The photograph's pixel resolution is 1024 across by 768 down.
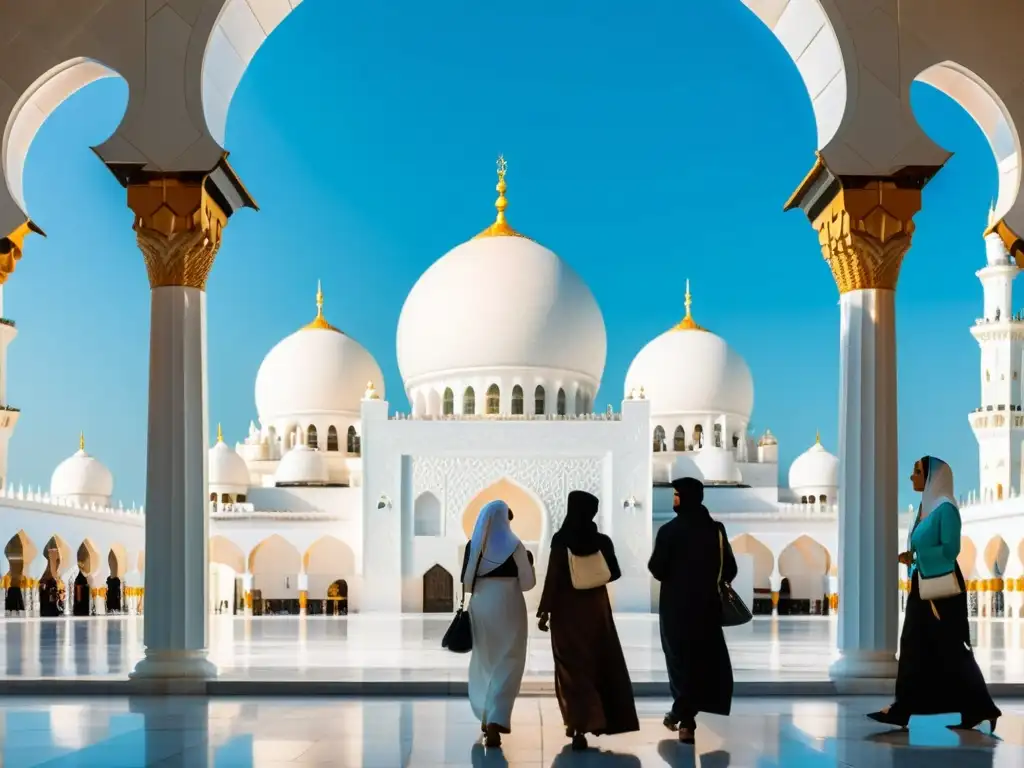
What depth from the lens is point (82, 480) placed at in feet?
108

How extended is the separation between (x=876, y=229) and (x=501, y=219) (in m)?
22.9

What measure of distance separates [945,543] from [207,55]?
14.5 feet

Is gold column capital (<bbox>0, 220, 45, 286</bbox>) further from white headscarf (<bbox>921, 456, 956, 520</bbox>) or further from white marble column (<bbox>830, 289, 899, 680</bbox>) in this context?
white headscarf (<bbox>921, 456, 956, 520</bbox>)

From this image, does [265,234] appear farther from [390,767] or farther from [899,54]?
[390,767]

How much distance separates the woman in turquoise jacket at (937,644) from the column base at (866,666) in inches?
49.9

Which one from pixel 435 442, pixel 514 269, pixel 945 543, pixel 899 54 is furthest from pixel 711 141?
pixel 945 543

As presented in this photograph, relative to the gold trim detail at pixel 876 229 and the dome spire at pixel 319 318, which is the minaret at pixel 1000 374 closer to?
the dome spire at pixel 319 318

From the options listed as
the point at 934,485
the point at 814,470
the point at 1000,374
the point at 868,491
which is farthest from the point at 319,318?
the point at 934,485

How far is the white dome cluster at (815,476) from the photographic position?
3250cm

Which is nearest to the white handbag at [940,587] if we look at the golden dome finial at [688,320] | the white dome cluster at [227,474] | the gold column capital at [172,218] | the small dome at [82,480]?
the gold column capital at [172,218]

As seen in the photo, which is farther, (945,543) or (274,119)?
(274,119)

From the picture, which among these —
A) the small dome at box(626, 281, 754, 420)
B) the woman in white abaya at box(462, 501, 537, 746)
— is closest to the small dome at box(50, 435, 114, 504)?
the small dome at box(626, 281, 754, 420)

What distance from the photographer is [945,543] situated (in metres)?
5.42

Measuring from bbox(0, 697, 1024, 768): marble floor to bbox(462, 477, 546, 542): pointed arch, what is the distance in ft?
61.6
